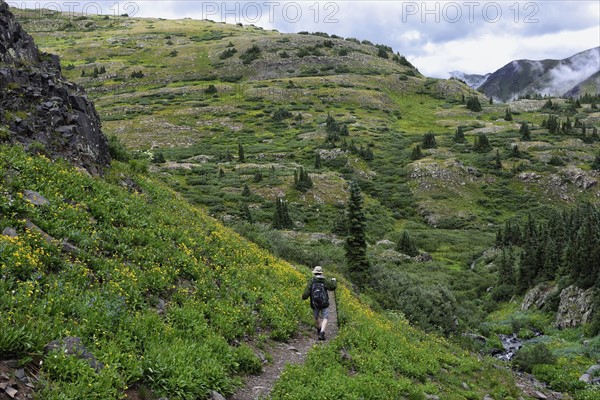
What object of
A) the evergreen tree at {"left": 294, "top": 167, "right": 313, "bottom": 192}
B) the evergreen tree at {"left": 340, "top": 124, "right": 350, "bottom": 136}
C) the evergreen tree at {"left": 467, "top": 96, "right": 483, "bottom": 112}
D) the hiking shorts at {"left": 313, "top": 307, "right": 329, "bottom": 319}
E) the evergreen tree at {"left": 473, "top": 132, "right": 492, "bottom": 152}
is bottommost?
the hiking shorts at {"left": 313, "top": 307, "right": 329, "bottom": 319}

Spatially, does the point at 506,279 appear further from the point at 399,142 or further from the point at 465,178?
the point at 399,142

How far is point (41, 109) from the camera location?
18.7m

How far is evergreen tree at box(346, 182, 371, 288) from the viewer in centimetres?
3183

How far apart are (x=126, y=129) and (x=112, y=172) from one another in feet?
317

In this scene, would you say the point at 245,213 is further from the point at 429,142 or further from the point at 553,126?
the point at 553,126

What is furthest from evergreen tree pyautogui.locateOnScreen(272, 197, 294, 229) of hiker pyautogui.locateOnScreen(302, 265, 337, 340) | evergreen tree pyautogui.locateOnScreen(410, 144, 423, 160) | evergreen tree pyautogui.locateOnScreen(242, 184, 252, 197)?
hiker pyautogui.locateOnScreen(302, 265, 337, 340)

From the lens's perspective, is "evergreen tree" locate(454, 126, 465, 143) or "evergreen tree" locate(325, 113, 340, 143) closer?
"evergreen tree" locate(325, 113, 340, 143)

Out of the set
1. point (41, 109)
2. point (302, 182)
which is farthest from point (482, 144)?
point (41, 109)

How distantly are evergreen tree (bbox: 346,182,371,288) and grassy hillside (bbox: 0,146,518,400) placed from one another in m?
12.8

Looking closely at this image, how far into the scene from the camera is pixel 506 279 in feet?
153

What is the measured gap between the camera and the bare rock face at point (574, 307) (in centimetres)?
2866

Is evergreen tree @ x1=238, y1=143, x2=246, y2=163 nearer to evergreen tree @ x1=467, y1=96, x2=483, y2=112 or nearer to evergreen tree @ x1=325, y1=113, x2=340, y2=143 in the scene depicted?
evergreen tree @ x1=325, y1=113, x2=340, y2=143

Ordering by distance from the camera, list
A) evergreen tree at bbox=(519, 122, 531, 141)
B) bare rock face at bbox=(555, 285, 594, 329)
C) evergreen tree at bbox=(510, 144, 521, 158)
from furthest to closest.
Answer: evergreen tree at bbox=(519, 122, 531, 141) < evergreen tree at bbox=(510, 144, 521, 158) < bare rock face at bbox=(555, 285, 594, 329)

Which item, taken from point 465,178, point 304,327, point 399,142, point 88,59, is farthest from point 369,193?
point 88,59
